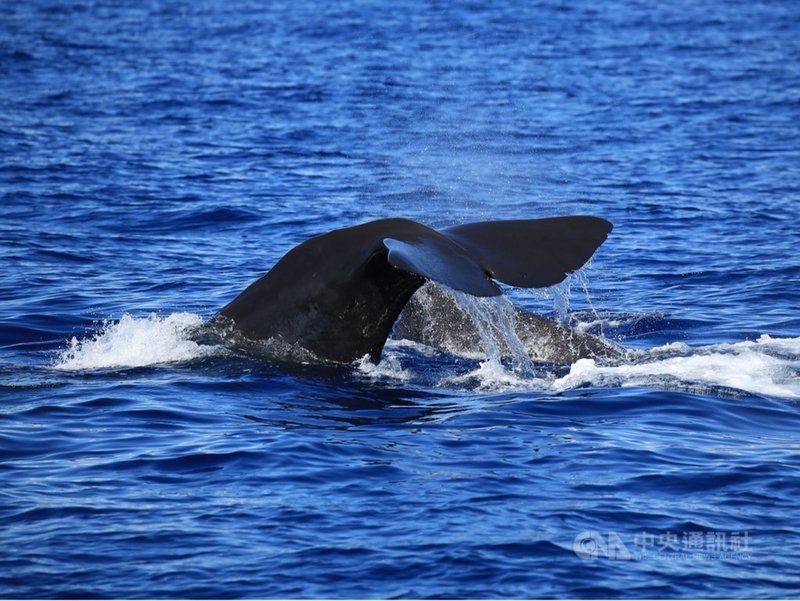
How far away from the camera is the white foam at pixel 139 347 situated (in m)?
10.1

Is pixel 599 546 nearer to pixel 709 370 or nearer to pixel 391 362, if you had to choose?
pixel 391 362

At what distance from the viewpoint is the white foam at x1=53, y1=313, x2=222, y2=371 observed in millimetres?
10062

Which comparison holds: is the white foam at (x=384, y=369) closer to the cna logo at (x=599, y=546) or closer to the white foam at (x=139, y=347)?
the white foam at (x=139, y=347)

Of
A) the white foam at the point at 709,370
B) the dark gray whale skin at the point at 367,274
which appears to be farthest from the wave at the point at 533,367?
the dark gray whale skin at the point at 367,274

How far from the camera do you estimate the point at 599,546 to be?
6793 millimetres

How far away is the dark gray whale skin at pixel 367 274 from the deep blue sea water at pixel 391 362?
28cm

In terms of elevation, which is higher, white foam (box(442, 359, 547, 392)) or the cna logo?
the cna logo

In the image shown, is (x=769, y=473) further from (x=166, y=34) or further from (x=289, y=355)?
(x=166, y=34)

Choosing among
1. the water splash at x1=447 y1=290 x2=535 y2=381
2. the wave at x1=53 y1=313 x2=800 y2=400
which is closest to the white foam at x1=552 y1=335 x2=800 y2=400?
the wave at x1=53 y1=313 x2=800 y2=400

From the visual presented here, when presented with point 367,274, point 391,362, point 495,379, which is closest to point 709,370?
point 495,379

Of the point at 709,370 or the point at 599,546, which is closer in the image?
the point at 599,546

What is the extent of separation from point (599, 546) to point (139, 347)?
4723mm

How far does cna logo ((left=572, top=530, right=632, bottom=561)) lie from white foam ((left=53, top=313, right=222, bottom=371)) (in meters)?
3.82

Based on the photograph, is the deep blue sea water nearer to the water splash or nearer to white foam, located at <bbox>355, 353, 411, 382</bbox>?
white foam, located at <bbox>355, 353, 411, 382</bbox>
